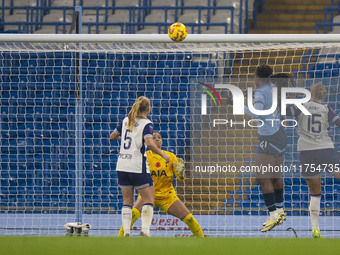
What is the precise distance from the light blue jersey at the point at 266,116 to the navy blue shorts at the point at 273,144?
5 centimetres

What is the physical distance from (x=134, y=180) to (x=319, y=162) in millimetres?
2151

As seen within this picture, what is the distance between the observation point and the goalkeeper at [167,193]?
843cm

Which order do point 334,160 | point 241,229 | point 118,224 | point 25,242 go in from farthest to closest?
point 118,224 → point 241,229 → point 334,160 → point 25,242

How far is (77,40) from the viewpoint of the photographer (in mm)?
8203

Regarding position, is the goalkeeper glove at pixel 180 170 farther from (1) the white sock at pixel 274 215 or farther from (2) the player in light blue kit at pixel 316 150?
(2) the player in light blue kit at pixel 316 150

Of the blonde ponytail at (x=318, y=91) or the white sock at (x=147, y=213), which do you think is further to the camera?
the blonde ponytail at (x=318, y=91)

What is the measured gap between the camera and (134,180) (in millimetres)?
7492

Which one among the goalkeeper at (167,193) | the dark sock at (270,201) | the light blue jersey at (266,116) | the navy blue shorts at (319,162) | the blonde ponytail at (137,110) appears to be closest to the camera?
the blonde ponytail at (137,110)

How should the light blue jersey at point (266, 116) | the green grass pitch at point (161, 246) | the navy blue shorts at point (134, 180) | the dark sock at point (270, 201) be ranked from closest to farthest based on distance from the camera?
the green grass pitch at point (161, 246), the navy blue shorts at point (134, 180), the dark sock at point (270, 201), the light blue jersey at point (266, 116)

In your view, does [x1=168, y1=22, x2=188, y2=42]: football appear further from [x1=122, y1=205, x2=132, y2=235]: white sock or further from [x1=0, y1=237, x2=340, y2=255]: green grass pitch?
[x1=0, y1=237, x2=340, y2=255]: green grass pitch

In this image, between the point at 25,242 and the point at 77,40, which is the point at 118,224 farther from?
the point at 25,242

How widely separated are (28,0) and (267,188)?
392 inches

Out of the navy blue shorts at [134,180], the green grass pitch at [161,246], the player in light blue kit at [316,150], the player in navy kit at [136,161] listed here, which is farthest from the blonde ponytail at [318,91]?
the green grass pitch at [161,246]

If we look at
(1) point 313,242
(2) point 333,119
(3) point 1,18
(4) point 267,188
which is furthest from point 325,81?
(3) point 1,18
